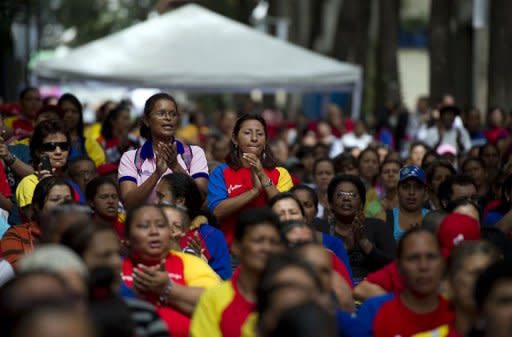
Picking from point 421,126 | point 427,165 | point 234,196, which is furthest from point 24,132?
point 421,126

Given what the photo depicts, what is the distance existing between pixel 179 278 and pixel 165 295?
0.26 meters

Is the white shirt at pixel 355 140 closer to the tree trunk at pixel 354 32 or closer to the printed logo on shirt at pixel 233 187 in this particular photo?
the printed logo on shirt at pixel 233 187

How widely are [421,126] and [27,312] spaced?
860 inches

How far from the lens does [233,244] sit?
8336mm

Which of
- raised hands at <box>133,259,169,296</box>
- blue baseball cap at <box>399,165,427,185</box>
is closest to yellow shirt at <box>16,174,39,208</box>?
raised hands at <box>133,259,169,296</box>

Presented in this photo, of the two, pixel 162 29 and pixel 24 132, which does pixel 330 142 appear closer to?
pixel 162 29

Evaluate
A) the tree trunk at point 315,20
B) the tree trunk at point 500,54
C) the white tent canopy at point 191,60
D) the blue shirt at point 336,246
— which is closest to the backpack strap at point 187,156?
the blue shirt at point 336,246

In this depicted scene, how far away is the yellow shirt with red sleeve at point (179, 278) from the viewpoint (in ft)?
27.8

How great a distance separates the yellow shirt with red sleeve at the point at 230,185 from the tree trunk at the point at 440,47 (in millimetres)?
19138

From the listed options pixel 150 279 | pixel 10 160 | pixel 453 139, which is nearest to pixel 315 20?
pixel 453 139

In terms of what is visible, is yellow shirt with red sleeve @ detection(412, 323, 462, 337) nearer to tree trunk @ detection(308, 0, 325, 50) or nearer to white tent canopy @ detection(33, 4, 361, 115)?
white tent canopy @ detection(33, 4, 361, 115)

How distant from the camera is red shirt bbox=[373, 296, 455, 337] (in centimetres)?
782

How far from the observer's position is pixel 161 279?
27.2ft

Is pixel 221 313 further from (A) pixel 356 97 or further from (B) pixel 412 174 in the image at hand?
(A) pixel 356 97
